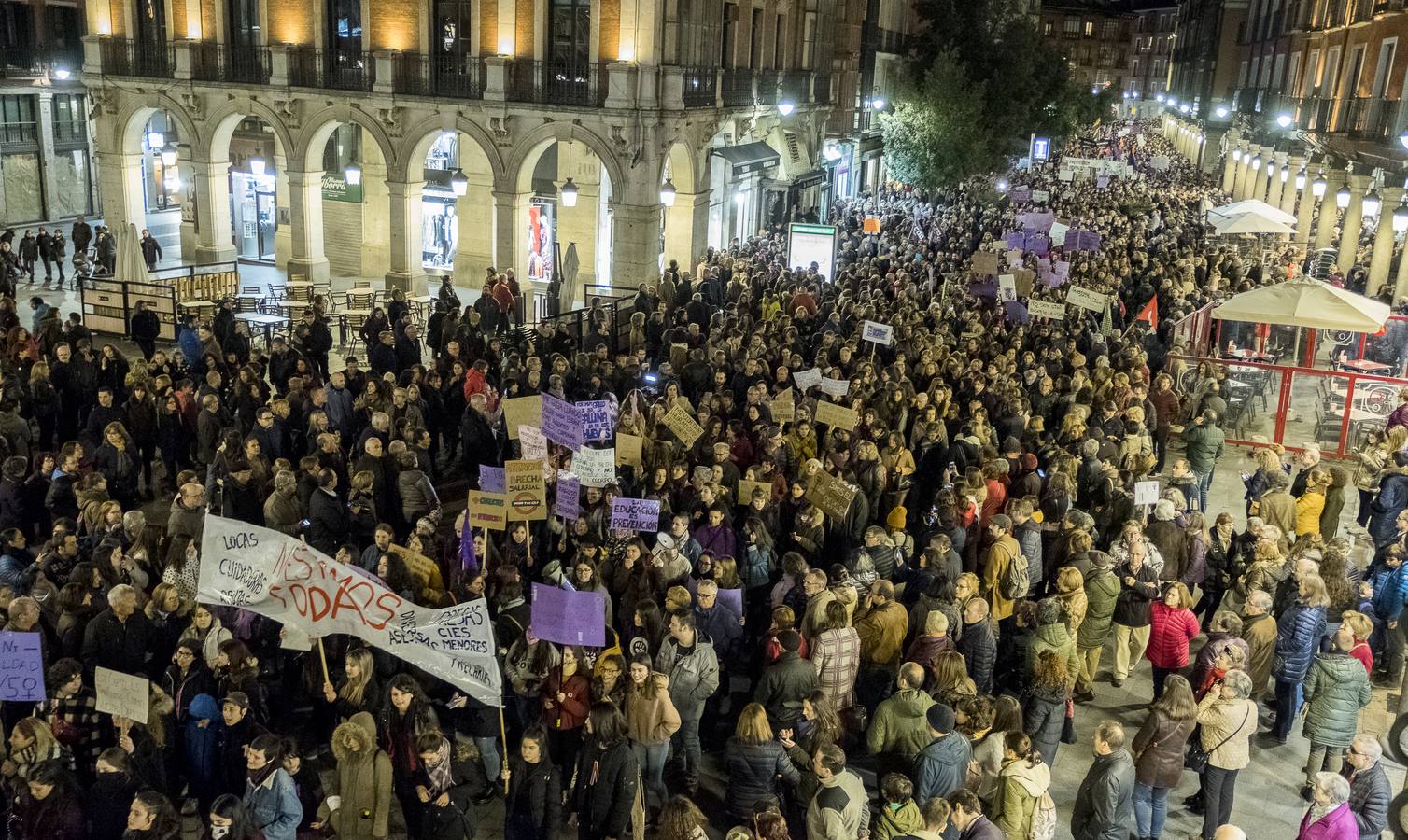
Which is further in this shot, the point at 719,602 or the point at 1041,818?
the point at 719,602

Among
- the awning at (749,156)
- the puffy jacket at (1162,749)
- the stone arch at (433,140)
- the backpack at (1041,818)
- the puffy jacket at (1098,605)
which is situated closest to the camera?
the backpack at (1041,818)

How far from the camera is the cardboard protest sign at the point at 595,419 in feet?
44.0

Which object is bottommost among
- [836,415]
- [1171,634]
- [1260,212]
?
[1171,634]

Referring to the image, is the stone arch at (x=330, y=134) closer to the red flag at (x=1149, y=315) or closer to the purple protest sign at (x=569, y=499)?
the red flag at (x=1149, y=315)

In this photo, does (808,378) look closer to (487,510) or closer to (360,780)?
(487,510)

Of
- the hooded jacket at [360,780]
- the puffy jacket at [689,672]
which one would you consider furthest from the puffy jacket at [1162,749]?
the hooded jacket at [360,780]

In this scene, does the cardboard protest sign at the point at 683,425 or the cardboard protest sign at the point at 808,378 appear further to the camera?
the cardboard protest sign at the point at 808,378

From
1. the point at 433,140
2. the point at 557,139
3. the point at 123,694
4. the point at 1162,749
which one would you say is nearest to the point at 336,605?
the point at 123,694

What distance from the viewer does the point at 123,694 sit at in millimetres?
7977

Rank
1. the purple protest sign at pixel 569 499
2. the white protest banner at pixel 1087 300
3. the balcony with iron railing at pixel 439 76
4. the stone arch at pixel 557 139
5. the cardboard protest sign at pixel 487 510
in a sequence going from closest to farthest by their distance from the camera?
the cardboard protest sign at pixel 487 510, the purple protest sign at pixel 569 499, the white protest banner at pixel 1087 300, the stone arch at pixel 557 139, the balcony with iron railing at pixel 439 76

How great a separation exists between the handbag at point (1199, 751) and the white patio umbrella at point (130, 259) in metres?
21.1

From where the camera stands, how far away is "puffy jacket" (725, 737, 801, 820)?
8.09 meters

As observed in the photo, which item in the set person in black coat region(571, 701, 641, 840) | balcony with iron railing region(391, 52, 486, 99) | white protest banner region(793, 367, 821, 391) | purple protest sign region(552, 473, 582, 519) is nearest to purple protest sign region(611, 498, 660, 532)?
purple protest sign region(552, 473, 582, 519)

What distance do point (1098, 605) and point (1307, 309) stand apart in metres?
10.3
